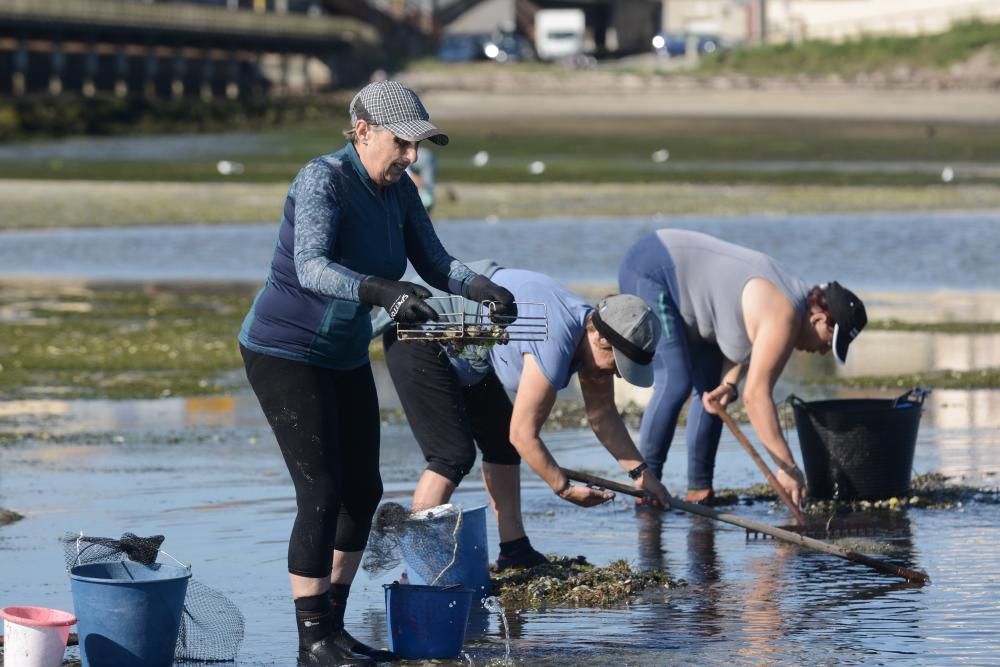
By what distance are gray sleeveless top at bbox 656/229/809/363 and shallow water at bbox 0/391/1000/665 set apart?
3.14 feet

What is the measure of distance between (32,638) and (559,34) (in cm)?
7706

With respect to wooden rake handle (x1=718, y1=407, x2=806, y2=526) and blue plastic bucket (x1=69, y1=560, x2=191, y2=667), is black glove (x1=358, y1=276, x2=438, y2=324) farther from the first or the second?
wooden rake handle (x1=718, y1=407, x2=806, y2=526)

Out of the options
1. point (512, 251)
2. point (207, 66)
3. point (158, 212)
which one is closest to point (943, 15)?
point (207, 66)

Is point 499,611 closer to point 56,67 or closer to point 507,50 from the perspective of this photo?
point 56,67

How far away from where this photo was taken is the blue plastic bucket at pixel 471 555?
713cm

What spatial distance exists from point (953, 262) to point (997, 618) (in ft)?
52.9

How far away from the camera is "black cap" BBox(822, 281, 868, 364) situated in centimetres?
812

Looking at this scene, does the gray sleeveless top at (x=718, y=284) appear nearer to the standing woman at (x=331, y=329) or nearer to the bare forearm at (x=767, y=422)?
the bare forearm at (x=767, y=422)

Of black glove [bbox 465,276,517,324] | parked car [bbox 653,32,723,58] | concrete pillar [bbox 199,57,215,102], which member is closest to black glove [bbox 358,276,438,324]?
black glove [bbox 465,276,517,324]

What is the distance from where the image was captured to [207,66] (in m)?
82.1

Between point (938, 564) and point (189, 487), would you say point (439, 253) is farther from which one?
point (189, 487)

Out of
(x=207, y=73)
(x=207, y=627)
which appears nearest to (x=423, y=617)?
(x=207, y=627)

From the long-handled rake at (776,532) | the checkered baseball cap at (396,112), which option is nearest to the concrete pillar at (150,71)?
the long-handled rake at (776,532)

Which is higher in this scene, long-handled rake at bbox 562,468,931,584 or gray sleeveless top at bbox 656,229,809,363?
gray sleeveless top at bbox 656,229,809,363
